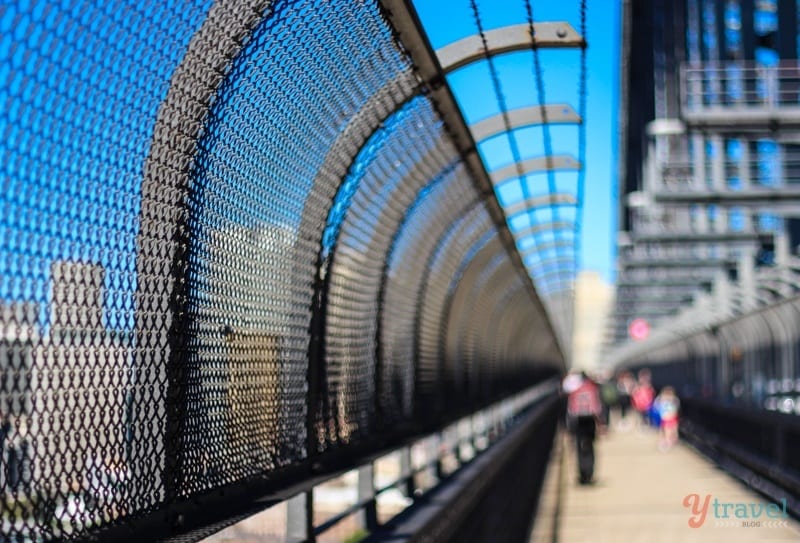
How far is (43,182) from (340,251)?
126 inches

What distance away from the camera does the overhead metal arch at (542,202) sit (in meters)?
10.0

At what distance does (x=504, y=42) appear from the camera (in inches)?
209

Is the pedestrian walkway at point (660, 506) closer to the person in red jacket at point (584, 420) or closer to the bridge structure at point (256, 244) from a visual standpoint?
the person in red jacket at point (584, 420)

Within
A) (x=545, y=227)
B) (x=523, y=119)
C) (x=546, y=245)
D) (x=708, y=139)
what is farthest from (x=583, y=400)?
Answer: (x=523, y=119)

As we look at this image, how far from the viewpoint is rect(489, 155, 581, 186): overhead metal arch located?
8.34 metres

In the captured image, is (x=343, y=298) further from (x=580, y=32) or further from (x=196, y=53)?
(x=196, y=53)

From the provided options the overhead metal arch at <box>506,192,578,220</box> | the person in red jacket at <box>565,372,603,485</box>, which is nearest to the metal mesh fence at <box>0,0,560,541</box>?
the overhead metal arch at <box>506,192,578,220</box>

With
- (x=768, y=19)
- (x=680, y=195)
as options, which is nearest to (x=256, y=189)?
(x=680, y=195)

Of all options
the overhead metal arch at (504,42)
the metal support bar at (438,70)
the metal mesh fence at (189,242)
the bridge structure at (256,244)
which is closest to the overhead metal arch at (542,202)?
the bridge structure at (256,244)

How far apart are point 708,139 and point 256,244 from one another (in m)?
18.4

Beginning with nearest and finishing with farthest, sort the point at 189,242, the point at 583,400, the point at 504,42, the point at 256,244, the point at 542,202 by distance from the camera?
the point at 189,242, the point at 256,244, the point at 504,42, the point at 542,202, the point at 583,400

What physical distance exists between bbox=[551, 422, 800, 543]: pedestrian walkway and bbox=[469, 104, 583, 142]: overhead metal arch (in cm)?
458

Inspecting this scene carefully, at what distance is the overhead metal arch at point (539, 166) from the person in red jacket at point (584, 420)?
7442 millimetres

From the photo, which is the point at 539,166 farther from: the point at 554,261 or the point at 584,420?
the point at 584,420
